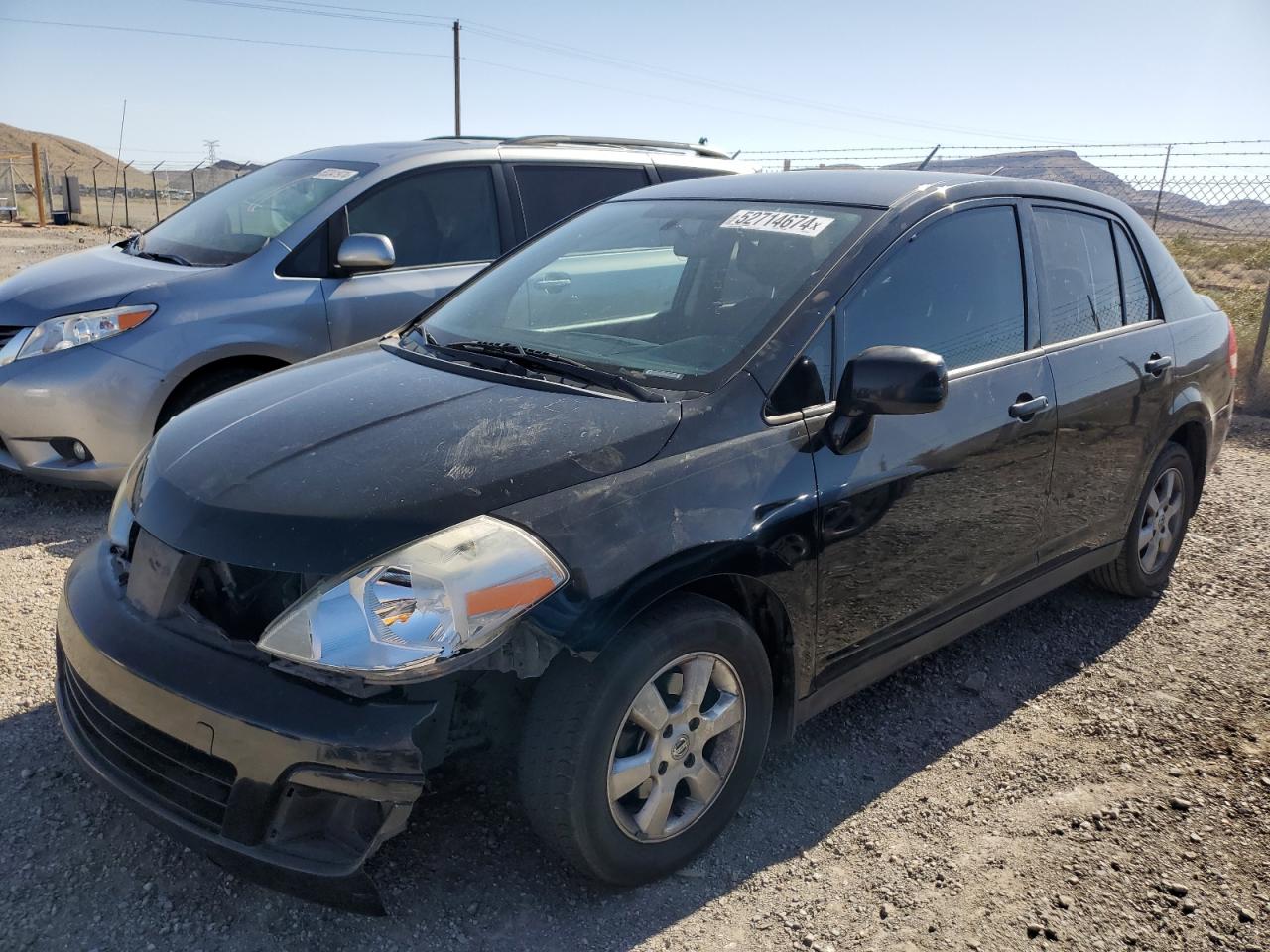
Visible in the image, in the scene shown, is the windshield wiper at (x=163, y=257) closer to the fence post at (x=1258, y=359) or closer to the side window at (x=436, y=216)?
the side window at (x=436, y=216)

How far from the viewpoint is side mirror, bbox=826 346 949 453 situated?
2600mm

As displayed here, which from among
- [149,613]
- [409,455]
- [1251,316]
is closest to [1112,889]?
[409,455]

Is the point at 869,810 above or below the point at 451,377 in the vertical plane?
below

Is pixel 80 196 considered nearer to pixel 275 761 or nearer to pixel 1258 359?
pixel 1258 359

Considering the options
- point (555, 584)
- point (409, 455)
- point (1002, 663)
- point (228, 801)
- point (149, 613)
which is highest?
point (409, 455)

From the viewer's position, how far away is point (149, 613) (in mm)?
2354

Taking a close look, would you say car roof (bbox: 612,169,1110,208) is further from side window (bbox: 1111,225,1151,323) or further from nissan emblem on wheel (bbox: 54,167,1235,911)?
side window (bbox: 1111,225,1151,323)

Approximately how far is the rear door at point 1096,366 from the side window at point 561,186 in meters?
2.89

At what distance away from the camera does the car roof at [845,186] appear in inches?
128

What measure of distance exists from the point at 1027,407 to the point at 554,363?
159 centimetres

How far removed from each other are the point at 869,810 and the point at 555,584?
135 centimetres

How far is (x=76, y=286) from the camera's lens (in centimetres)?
495

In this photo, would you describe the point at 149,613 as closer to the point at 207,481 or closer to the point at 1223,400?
the point at 207,481

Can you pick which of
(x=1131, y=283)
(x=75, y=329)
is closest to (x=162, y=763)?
(x=75, y=329)
